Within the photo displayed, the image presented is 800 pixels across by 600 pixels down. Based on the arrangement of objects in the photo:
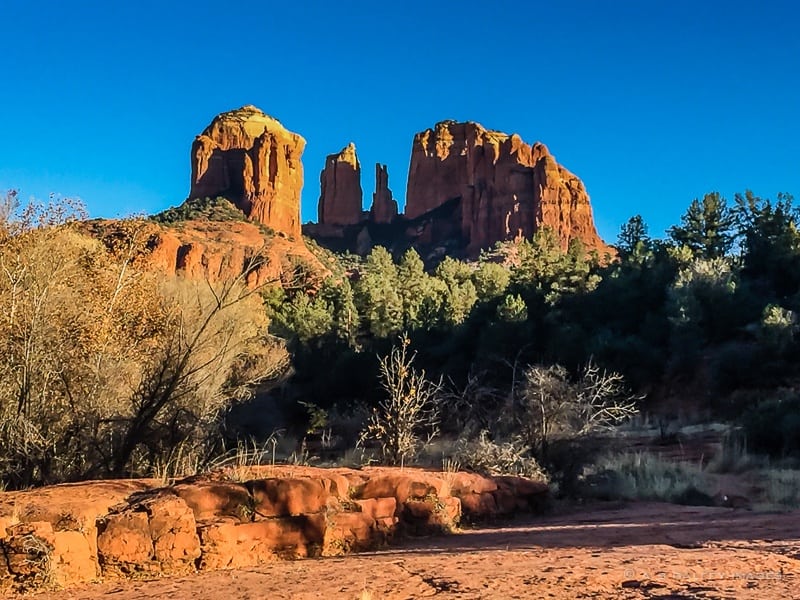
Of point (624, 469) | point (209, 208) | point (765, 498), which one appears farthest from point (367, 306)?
point (209, 208)

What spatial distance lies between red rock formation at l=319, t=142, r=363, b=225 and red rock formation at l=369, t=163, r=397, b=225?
2.46m

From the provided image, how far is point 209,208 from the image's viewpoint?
7550 cm

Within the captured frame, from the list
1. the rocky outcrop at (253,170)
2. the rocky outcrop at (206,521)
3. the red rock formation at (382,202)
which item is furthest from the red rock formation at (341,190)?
the rocky outcrop at (206,521)

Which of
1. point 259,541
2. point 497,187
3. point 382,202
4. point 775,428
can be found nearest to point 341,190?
point 382,202

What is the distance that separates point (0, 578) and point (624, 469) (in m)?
11.2

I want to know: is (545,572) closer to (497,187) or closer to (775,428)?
(775,428)

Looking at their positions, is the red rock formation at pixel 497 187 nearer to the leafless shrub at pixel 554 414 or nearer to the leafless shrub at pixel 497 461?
the leafless shrub at pixel 554 414

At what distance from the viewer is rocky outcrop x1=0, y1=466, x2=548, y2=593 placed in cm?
538

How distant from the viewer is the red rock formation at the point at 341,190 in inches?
4464

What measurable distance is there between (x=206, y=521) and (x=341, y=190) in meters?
110

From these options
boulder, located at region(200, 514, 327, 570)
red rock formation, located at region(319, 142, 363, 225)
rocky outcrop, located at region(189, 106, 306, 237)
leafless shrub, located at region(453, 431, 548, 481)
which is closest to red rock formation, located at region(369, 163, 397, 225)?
red rock formation, located at region(319, 142, 363, 225)

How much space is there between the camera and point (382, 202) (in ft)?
379

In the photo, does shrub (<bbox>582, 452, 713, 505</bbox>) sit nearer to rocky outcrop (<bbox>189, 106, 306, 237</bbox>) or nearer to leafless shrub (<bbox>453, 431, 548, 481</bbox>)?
leafless shrub (<bbox>453, 431, 548, 481</bbox>)

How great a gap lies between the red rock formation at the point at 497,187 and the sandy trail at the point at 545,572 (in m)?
86.7
